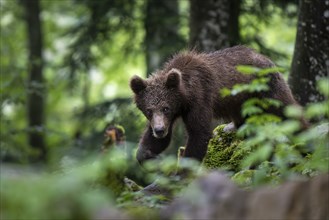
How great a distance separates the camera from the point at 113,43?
680 inches

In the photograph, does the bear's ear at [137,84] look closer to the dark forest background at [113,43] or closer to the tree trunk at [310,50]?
the dark forest background at [113,43]

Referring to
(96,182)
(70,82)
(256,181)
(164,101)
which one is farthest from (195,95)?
(70,82)

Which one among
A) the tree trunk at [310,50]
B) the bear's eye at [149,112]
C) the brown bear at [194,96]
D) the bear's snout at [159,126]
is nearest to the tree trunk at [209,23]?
the tree trunk at [310,50]

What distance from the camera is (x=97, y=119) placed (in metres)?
14.5

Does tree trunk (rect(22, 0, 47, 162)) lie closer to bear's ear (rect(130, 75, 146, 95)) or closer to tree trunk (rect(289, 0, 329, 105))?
tree trunk (rect(289, 0, 329, 105))

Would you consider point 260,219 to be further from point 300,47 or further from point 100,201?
point 300,47

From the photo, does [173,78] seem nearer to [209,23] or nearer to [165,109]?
[165,109]

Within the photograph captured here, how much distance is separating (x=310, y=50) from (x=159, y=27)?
6445 mm

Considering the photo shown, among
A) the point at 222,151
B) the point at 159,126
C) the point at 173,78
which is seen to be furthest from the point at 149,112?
the point at 222,151

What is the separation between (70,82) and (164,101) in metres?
8.15

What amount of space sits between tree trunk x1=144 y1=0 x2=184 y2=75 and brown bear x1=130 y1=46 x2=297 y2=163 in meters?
5.82

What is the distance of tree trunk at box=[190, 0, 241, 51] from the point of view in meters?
11.4

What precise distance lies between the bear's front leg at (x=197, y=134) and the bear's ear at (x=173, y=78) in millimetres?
410

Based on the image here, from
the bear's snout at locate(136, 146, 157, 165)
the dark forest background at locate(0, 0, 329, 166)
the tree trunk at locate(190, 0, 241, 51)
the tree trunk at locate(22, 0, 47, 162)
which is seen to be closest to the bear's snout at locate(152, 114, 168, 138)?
the bear's snout at locate(136, 146, 157, 165)
